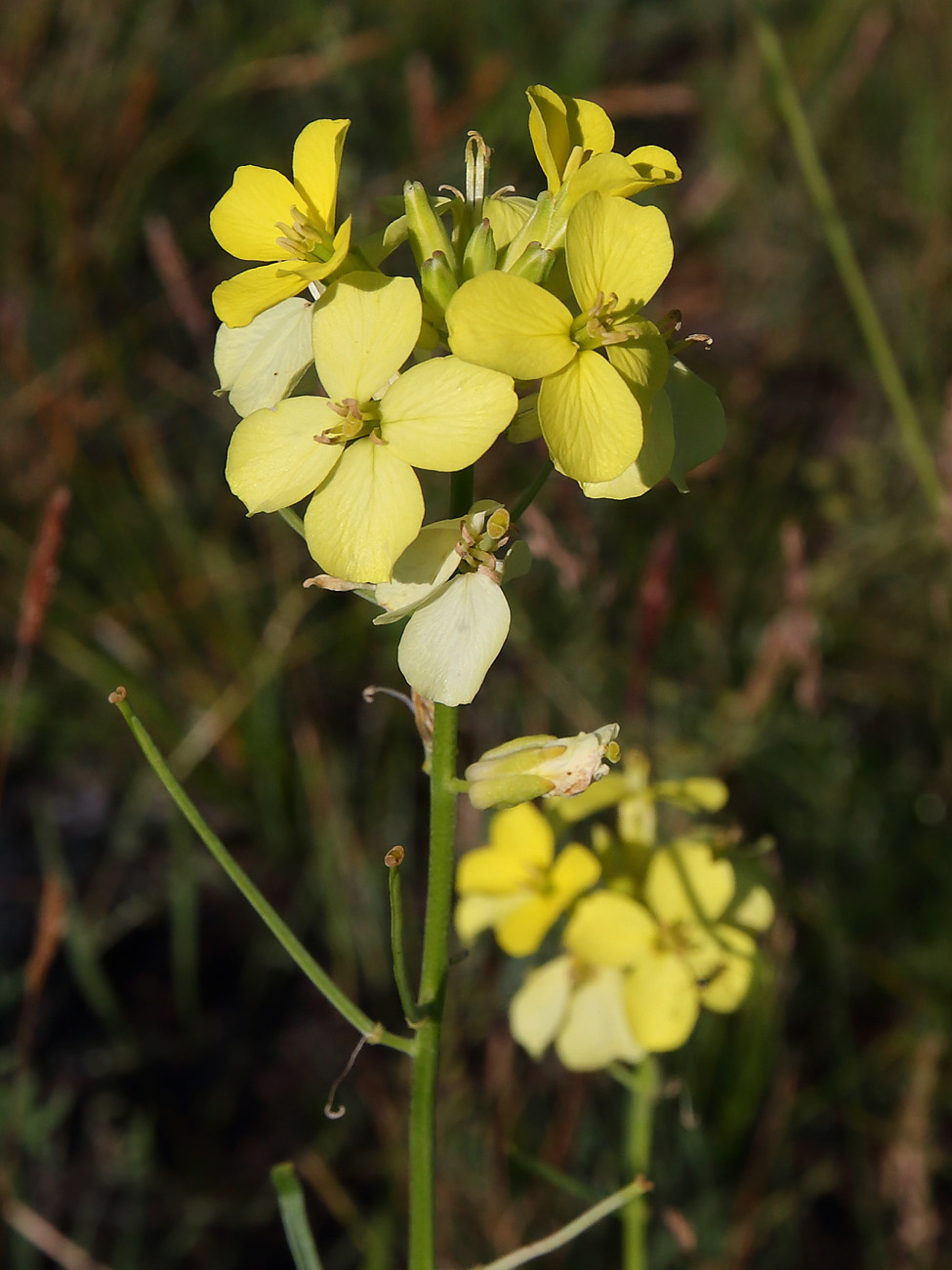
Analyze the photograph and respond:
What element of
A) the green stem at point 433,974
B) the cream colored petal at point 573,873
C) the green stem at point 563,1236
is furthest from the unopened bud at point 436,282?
the green stem at point 563,1236

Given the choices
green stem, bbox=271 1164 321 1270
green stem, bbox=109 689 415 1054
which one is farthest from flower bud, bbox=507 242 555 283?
green stem, bbox=271 1164 321 1270

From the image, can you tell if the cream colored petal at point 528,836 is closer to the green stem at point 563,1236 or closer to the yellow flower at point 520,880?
the yellow flower at point 520,880

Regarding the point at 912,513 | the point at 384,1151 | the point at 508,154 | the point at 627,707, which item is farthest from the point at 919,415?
the point at 384,1151

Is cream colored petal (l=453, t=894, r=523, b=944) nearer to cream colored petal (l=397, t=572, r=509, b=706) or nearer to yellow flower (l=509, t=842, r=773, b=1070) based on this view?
yellow flower (l=509, t=842, r=773, b=1070)

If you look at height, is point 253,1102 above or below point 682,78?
below

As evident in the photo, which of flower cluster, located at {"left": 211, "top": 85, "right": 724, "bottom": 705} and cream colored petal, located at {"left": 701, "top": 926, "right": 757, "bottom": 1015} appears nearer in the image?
flower cluster, located at {"left": 211, "top": 85, "right": 724, "bottom": 705}

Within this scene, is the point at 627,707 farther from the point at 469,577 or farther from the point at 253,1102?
the point at 469,577
